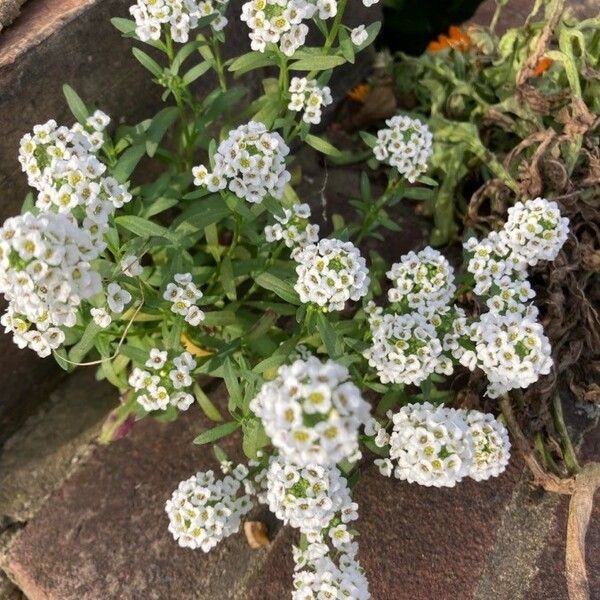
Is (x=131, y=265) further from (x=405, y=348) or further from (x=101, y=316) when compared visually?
(x=405, y=348)

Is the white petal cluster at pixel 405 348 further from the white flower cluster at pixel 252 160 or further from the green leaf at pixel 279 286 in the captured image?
the white flower cluster at pixel 252 160

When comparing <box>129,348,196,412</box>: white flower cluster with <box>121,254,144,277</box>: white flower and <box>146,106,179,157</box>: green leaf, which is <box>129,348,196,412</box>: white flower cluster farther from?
<box>146,106,179,157</box>: green leaf

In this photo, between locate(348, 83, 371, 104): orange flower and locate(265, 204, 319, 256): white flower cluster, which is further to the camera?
locate(348, 83, 371, 104): orange flower

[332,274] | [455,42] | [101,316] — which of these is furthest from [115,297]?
[455,42]

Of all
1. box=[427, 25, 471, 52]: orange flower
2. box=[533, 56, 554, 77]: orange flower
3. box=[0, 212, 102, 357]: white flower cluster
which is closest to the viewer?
box=[0, 212, 102, 357]: white flower cluster

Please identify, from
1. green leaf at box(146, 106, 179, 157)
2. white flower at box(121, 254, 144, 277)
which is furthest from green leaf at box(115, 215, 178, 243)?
green leaf at box(146, 106, 179, 157)

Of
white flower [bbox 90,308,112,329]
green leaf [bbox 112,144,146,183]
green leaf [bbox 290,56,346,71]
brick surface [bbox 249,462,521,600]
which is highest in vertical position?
green leaf [bbox 112,144,146,183]

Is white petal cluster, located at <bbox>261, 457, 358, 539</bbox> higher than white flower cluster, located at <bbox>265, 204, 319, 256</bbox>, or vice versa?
white flower cluster, located at <bbox>265, 204, 319, 256</bbox>
